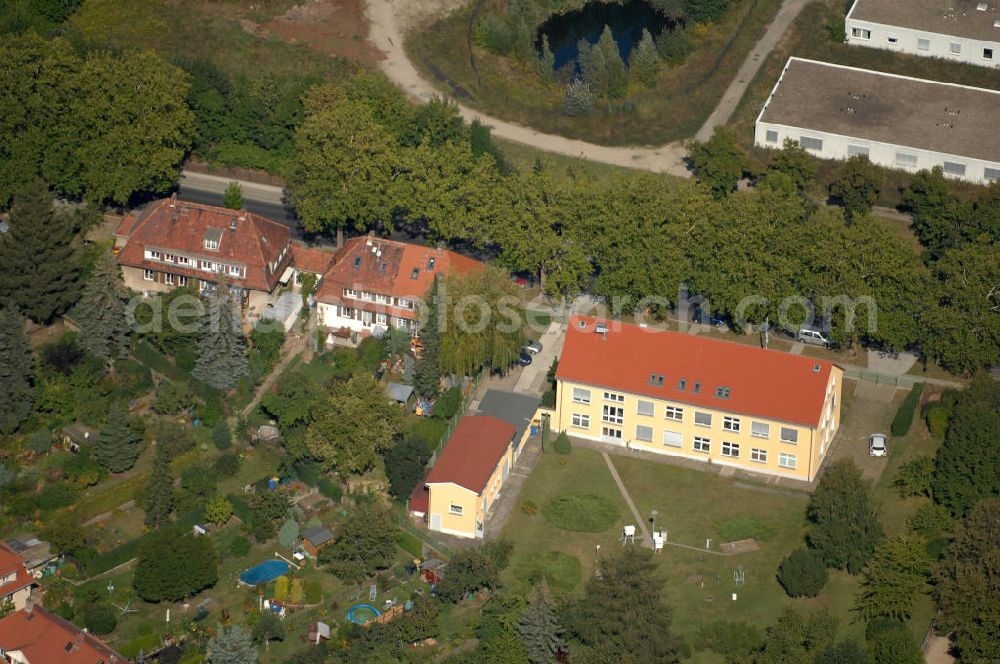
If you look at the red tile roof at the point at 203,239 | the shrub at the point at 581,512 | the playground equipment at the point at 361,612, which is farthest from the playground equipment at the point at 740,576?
the red tile roof at the point at 203,239

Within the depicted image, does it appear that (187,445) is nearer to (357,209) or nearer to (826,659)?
(357,209)

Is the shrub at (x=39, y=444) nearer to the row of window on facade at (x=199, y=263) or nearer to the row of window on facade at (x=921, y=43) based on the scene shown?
the row of window on facade at (x=199, y=263)

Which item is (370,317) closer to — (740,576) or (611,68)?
(611,68)

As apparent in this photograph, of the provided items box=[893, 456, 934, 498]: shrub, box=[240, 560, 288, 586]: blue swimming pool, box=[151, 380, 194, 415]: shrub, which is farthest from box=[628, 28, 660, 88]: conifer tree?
box=[240, 560, 288, 586]: blue swimming pool

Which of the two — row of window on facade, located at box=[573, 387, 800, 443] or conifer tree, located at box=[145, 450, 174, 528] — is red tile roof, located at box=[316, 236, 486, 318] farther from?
conifer tree, located at box=[145, 450, 174, 528]

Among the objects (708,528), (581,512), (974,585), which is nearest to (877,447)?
(708,528)

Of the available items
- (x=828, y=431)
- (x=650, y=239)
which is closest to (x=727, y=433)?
(x=828, y=431)
